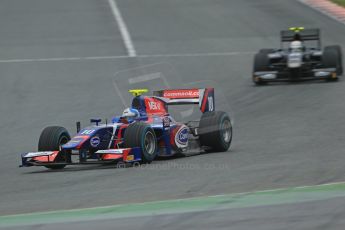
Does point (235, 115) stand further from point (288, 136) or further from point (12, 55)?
point (12, 55)

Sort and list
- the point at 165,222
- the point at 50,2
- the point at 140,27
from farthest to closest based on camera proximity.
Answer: the point at 50,2, the point at 140,27, the point at 165,222

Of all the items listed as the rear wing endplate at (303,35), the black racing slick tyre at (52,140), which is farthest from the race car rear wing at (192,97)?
the rear wing endplate at (303,35)

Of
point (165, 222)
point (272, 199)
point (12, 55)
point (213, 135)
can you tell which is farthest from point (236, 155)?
point (12, 55)

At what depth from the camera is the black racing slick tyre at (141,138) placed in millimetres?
11500

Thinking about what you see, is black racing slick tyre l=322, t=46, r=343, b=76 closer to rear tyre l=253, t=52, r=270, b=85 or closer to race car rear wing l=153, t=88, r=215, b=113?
rear tyre l=253, t=52, r=270, b=85

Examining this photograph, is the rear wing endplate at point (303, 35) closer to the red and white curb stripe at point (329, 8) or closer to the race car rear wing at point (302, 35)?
the race car rear wing at point (302, 35)

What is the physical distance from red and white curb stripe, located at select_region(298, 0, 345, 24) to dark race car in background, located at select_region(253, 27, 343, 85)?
34.0ft

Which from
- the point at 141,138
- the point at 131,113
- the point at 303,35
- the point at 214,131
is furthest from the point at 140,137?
the point at 303,35

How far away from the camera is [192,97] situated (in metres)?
13.6

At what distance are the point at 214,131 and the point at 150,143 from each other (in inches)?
50.3

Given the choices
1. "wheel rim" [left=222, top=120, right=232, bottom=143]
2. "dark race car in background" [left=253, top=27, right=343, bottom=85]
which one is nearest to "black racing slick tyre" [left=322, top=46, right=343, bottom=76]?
"dark race car in background" [left=253, top=27, right=343, bottom=85]

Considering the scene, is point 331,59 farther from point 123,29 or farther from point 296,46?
point 123,29

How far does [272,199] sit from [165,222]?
53.4 inches

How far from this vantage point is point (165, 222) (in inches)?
297
